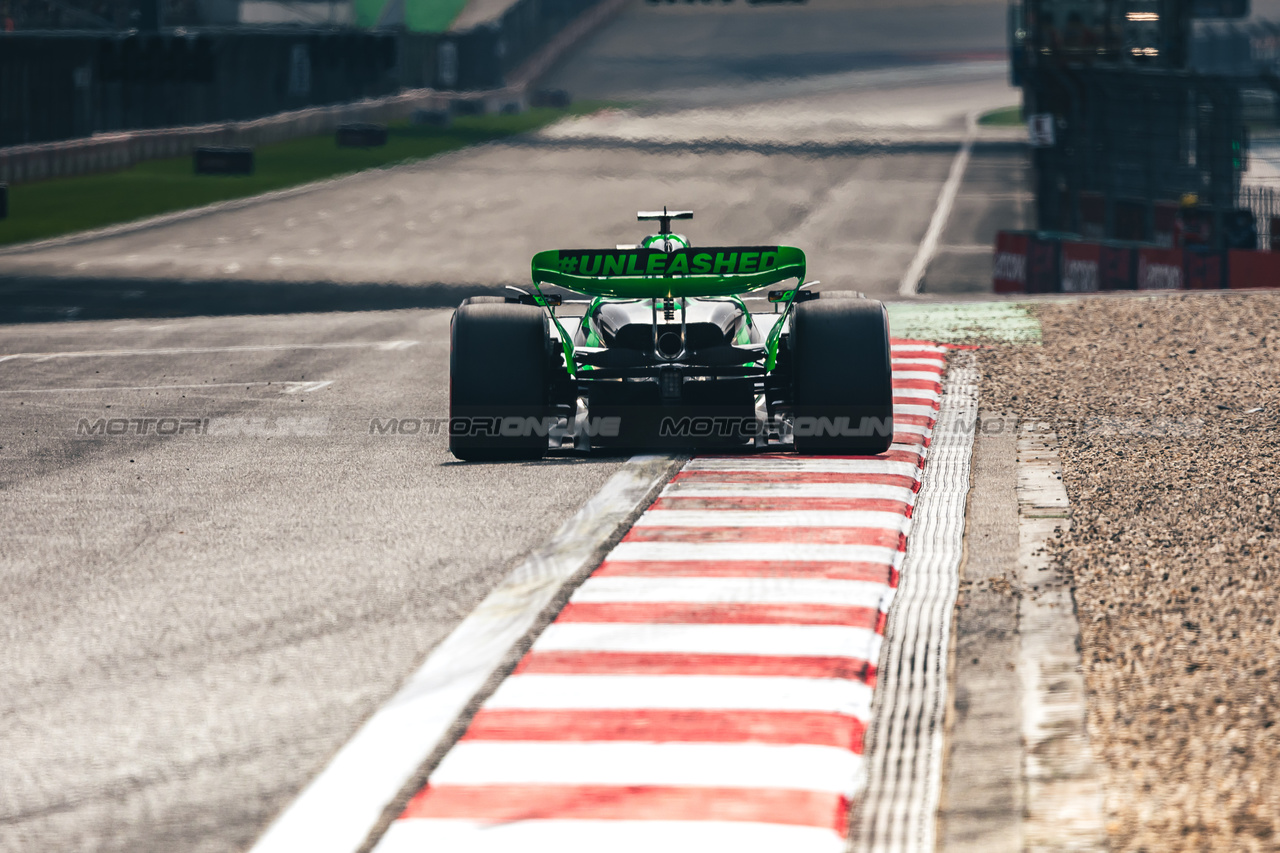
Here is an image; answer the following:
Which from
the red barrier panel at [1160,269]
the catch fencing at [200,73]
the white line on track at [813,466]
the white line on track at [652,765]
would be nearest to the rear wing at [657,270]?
the white line on track at [813,466]

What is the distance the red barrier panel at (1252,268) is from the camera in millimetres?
22109

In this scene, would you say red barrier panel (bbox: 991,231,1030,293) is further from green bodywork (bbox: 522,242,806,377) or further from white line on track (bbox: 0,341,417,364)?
green bodywork (bbox: 522,242,806,377)

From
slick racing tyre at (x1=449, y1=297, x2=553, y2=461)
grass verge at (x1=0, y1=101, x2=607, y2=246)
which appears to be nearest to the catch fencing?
grass verge at (x1=0, y1=101, x2=607, y2=246)

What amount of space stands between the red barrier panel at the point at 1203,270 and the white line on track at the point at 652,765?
19.3 m

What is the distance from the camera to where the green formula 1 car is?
32.8ft

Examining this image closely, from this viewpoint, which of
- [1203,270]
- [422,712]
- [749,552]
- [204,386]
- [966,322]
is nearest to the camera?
[422,712]

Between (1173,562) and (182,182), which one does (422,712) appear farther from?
(182,182)

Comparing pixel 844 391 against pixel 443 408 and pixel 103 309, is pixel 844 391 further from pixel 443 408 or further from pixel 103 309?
pixel 103 309

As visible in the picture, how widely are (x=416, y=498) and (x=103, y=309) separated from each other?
15.2m

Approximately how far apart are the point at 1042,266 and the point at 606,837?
22804 millimetres

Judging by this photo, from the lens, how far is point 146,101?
46.1 metres

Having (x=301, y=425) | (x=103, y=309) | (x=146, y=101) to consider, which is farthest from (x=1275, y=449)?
(x=146, y=101)

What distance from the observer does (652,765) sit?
5434mm

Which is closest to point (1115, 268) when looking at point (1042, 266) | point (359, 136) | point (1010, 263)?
point (1042, 266)
